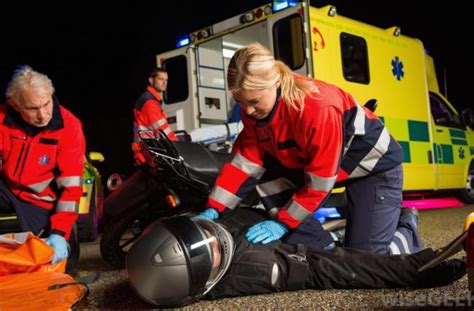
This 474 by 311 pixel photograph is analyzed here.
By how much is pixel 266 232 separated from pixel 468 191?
5.79 meters

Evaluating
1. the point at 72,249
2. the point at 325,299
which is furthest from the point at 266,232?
the point at 72,249

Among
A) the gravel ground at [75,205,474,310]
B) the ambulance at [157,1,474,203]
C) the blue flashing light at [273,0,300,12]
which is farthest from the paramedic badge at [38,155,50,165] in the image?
the blue flashing light at [273,0,300,12]

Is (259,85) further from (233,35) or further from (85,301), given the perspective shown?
(233,35)

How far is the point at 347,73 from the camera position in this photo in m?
4.96

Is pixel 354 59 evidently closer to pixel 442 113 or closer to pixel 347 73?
pixel 347 73

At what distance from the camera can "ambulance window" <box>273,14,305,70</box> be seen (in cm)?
467

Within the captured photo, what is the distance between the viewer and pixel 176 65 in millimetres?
6113

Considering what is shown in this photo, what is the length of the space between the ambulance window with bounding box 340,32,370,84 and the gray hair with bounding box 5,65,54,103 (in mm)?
3134

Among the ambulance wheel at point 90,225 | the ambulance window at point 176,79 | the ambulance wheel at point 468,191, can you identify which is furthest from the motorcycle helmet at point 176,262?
the ambulance wheel at point 468,191

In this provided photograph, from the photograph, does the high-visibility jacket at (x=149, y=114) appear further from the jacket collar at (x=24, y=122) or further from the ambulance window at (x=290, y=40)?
the jacket collar at (x=24, y=122)

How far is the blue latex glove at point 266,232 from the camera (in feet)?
7.52

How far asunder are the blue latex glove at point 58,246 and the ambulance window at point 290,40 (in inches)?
114

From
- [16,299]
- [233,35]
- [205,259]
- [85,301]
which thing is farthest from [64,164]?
[233,35]

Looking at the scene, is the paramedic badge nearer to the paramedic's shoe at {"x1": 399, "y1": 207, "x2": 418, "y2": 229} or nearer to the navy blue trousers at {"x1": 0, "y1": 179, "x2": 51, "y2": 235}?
the navy blue trousers at {"x1": 0, "y1": 179, "x2": 51, "y2": 235}
